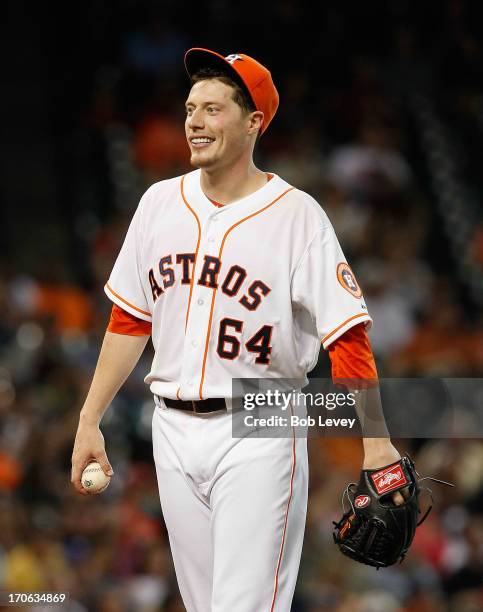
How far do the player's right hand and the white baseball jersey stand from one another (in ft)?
0.75

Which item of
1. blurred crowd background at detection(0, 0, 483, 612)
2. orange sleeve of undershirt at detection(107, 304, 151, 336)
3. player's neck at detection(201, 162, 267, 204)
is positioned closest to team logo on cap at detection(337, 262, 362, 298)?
player's neck at detection(201, 162, 267, 204)

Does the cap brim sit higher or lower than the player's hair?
higher

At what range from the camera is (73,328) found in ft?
24.3

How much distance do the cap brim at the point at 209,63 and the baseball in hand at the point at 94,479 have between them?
111cm

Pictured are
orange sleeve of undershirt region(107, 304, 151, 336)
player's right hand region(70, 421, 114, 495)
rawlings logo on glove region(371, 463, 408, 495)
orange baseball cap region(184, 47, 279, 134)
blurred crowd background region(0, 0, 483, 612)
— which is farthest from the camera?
blurred crowd background region(0, 0, 483, 612)

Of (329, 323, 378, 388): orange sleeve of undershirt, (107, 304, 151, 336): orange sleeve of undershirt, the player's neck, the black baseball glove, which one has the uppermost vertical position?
the player's neck

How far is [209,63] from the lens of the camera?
10.4 feet

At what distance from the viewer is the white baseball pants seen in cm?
301

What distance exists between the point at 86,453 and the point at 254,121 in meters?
1.05

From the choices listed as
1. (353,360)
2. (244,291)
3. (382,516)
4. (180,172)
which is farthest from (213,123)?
(180,172)

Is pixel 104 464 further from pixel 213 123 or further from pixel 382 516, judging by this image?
pixel 213 123

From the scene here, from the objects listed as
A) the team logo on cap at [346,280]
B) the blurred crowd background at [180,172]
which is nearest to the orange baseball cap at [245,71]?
the team logo on cap at [346,280]

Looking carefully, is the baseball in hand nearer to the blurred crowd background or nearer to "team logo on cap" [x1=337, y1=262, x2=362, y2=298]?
"team logo on cap" [x1=337, y1=262, x2=362, y2=298]

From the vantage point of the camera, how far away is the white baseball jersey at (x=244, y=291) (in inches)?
121
